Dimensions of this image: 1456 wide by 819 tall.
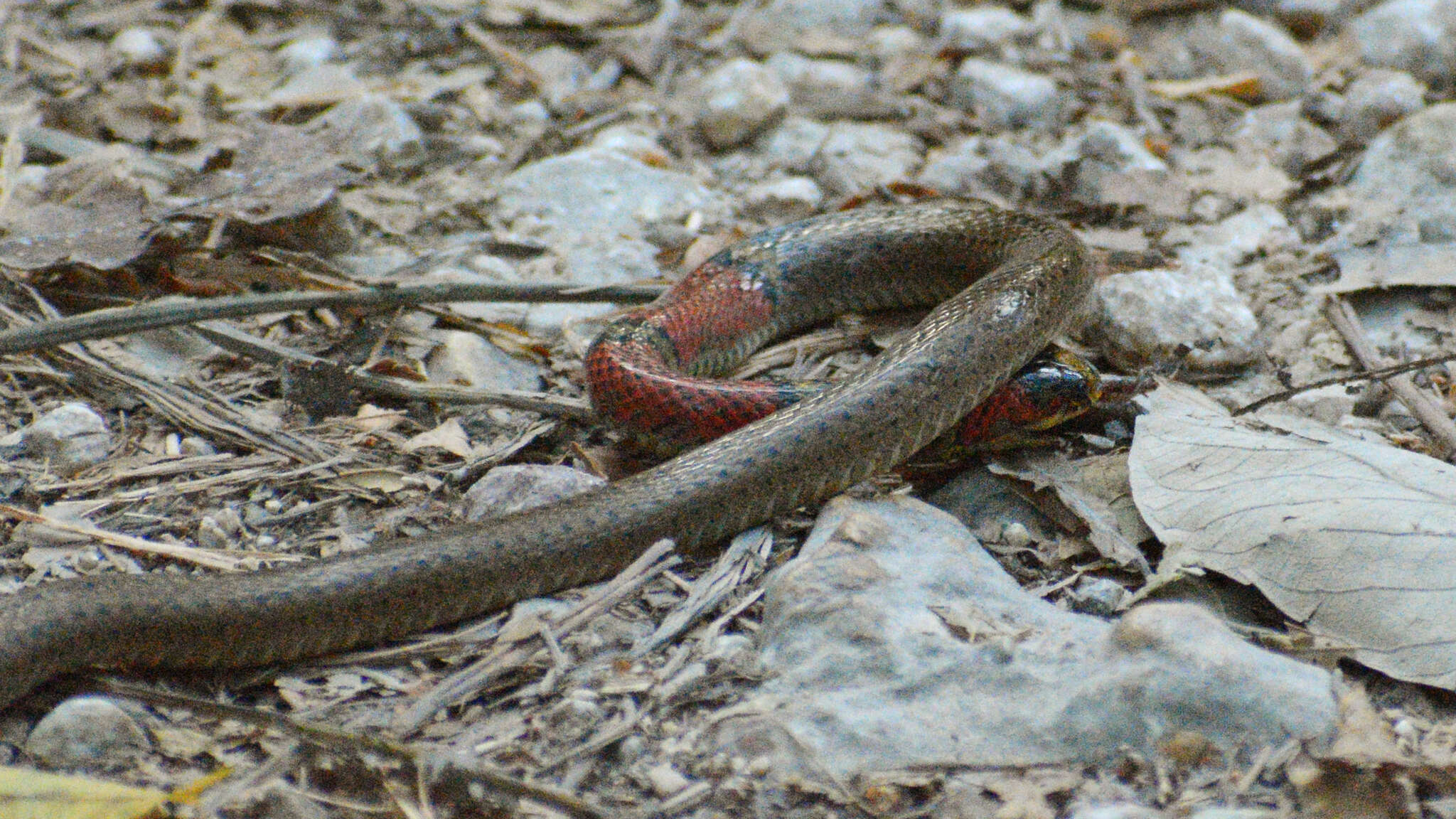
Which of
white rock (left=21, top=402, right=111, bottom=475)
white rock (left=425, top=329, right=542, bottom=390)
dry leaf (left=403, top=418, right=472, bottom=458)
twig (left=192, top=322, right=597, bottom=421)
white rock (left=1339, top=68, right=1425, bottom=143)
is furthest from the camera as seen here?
white rock (left=1339, top=68, right=1425, bottom=143)

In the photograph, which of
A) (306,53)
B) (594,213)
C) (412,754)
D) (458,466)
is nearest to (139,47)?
(306,53)

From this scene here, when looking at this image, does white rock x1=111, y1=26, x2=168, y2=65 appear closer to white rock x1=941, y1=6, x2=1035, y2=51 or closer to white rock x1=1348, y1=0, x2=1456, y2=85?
white rock x1=941, y1=6, x2=1035, y2=51

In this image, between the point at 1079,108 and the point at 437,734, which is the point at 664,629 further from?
the point at 1079,108

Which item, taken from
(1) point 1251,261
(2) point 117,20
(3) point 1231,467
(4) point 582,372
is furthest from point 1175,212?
(2) point 117,20

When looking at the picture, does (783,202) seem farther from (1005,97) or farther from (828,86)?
(1005,97)

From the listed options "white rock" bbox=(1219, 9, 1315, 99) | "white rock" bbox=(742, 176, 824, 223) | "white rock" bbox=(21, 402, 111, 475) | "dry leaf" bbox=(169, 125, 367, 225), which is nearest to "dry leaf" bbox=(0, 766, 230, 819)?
"white rock" bbox=(21, 402, 111, 475)

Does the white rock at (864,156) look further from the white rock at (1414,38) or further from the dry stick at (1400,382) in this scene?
the white rock at (1414,38)
